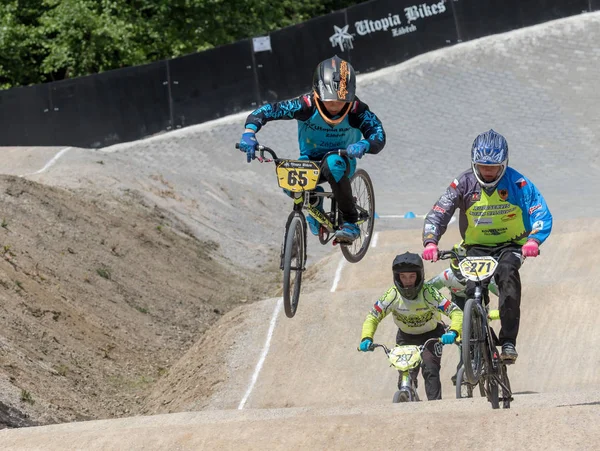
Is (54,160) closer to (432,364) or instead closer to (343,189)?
(343,189)

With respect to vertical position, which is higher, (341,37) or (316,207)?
(341,37)

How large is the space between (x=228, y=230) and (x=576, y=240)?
8687 millimetres

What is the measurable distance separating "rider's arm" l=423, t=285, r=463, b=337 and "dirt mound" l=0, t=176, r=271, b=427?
4.53 m

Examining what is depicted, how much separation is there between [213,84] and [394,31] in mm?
5356

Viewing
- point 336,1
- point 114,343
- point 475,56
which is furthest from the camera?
point 336,1

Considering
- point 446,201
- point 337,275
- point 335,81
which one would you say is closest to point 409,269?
point 446,201

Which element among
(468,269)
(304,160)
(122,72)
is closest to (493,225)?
(468,269)

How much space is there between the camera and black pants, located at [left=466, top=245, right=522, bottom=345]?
9531 millimetres

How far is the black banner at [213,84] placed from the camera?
2895 centimetres

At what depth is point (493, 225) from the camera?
32.0ft

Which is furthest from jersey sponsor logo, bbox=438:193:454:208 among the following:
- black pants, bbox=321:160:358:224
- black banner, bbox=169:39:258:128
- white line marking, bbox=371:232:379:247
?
black banner, bbox=169:39:258:128

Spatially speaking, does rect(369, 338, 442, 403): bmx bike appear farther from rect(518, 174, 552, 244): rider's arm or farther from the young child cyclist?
rect(518, 174, 552, 244): rider's arm

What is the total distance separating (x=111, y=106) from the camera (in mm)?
28703

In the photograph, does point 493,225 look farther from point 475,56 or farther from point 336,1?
point 336,1
